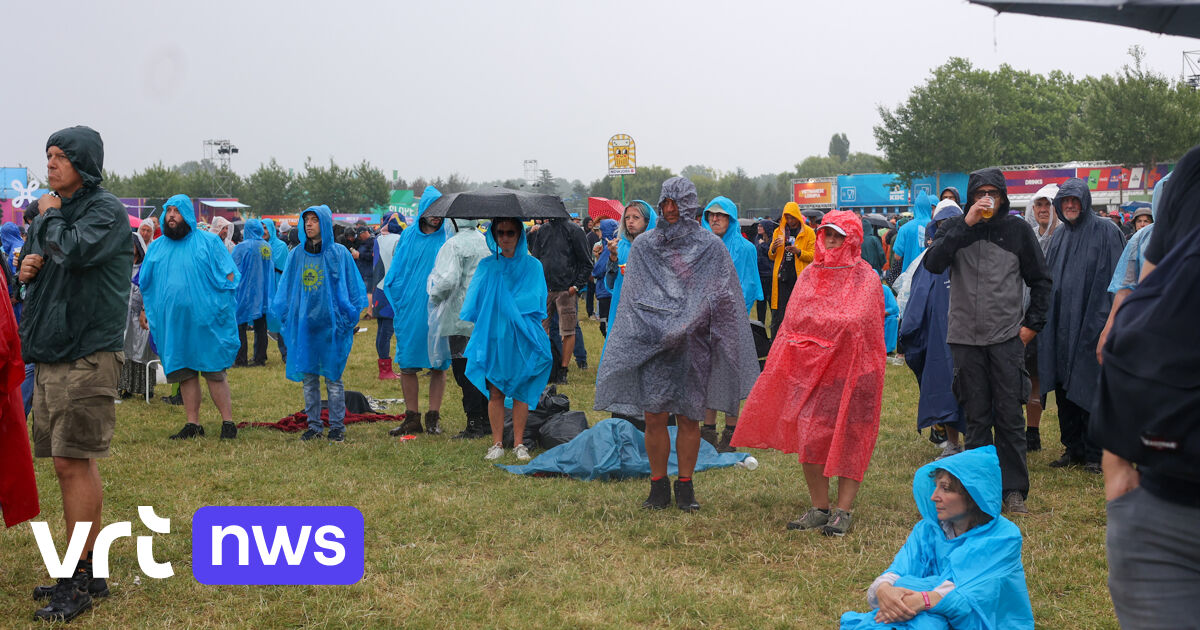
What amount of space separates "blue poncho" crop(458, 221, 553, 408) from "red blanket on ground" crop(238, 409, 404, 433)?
1.91m

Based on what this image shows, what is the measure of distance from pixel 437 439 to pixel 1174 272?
22.7 feet

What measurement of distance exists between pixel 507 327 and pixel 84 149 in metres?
3.47

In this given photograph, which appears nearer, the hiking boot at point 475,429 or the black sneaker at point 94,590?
the black sneaker at point 94,590

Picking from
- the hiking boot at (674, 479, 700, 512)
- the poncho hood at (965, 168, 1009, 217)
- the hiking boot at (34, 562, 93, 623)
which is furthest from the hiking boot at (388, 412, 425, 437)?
the poncho hood at (965, 168, 1009, 217)

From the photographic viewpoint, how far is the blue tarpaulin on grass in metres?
7.01

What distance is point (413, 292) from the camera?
8633mm

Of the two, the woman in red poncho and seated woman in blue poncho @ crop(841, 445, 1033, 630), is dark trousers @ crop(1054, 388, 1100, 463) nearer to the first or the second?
the woman in red poncho

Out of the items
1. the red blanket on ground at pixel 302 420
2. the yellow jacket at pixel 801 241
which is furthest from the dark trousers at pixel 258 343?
the yellow jacket at pixel 801 241

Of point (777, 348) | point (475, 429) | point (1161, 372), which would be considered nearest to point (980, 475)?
point (1161, 372)

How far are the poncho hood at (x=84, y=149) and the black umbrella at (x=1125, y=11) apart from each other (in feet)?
12.9

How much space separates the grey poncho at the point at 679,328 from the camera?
5961mm

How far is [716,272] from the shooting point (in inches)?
236

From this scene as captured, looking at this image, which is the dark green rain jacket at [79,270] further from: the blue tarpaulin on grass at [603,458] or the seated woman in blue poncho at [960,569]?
the seated woman in blue poncho at [960,569]

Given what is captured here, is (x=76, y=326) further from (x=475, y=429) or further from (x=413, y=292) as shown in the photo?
(x=475, y=429)
